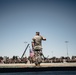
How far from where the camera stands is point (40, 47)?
23.6 ft

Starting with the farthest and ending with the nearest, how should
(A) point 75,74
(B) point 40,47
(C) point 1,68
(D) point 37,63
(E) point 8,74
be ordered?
(B) point 40,47 < (D) point 37,63 < (C) point 1,68 < (E) point 8,74 < (A) point 75,74

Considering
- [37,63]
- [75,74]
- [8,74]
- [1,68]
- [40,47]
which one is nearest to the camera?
[75,74]

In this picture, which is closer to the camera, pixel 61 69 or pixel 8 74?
pixel 8 74

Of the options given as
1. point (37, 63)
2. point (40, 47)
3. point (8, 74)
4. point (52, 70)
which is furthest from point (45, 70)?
point (40, 47)

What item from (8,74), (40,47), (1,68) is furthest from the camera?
(40,47)

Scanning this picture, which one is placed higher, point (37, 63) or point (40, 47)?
point (40, 47)

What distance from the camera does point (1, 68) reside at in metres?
4.09

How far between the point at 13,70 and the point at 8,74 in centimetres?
38

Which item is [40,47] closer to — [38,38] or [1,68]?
[38,38]

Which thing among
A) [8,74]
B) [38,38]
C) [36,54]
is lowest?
[8,74]

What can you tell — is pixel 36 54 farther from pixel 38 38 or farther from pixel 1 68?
pixel 1 68

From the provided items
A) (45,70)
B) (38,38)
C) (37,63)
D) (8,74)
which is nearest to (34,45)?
(38,38)

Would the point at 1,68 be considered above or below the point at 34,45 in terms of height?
below

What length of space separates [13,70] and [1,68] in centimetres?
27
